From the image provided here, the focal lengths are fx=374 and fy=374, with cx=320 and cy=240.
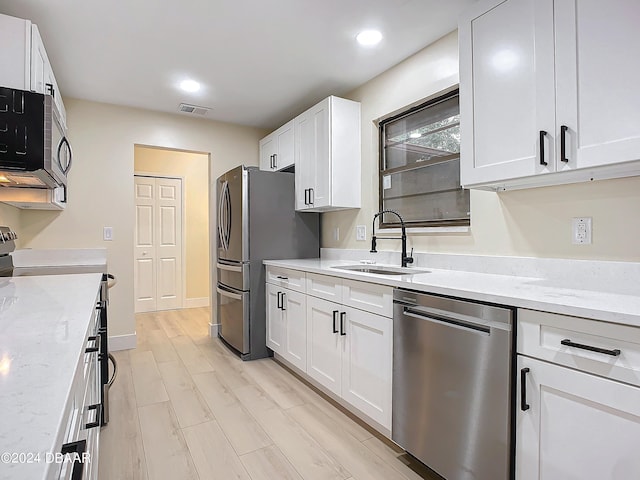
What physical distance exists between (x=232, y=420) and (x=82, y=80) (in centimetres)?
290

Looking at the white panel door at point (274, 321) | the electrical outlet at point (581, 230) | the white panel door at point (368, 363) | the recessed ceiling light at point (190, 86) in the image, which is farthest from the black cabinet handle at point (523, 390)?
the recessed ceiling light at point (190, 86)

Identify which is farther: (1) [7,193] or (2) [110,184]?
(2) [110,184]

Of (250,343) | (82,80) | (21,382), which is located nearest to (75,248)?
(82,80)

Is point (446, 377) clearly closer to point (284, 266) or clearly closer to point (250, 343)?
point (284, 266)

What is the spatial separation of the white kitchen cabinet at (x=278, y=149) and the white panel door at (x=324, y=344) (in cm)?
162

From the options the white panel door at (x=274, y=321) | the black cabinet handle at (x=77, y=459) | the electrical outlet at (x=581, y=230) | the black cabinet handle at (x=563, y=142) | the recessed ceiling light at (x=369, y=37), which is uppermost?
the recessed ceiling light at (x=369, y=37)

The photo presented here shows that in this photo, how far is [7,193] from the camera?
8.02 feet

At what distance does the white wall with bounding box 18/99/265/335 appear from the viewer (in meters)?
3.42

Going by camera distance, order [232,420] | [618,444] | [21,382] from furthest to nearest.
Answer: [232,420] → [618,444] → [21,382]

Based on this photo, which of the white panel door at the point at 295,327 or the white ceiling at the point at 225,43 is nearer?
the white ceiling at the point at 225,43

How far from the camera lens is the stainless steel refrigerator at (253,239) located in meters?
3.35

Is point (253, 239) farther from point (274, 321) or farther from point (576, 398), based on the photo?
point (576, 398)

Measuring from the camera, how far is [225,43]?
2520mm

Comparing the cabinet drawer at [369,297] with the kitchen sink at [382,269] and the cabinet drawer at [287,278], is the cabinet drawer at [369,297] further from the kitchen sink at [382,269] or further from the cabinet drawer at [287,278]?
the cabinet drawer at [287,278]
